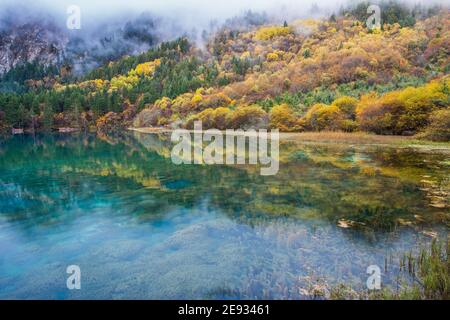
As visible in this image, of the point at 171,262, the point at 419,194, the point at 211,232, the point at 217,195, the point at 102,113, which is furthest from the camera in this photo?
the point at 102,113

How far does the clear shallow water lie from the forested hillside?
21611 millimetres

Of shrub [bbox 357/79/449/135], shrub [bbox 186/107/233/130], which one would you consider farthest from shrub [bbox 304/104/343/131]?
shrub [bbox 186/107/233/130]

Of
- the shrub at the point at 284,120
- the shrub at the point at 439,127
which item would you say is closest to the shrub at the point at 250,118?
the shrub at the point at 284,120

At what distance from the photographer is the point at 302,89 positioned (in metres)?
90.9

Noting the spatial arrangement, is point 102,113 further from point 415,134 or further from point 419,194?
point 419,194

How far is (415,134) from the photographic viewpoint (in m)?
42.1

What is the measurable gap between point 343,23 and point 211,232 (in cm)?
16536

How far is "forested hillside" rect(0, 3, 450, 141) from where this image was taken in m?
45.9

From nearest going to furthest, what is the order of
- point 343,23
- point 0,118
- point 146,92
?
point 0,118 < point 146,92 < point 343,23

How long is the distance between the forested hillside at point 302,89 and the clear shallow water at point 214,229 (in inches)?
851

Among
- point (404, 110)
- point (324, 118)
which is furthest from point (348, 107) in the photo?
point (404, 110)

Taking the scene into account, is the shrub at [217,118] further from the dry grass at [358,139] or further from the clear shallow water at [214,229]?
the clear shallow water at [214,229]

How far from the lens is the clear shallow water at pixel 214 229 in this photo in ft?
29.9

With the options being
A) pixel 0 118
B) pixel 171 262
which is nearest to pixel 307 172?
pixel 171 262
